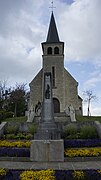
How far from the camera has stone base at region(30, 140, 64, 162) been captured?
27.7 feet

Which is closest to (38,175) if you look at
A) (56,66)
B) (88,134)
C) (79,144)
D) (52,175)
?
(52,175)

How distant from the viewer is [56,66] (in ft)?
124

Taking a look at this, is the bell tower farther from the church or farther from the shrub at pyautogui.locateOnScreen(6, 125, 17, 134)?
the shrub at pyautogui.locateOnScreen(6, 125, 17, 134)

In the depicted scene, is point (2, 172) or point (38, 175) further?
point (2, 172)

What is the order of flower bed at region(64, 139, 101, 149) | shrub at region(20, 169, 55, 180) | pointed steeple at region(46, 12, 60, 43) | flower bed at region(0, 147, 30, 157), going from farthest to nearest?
pointed steeple at region(46, 12, 60, 43) → flower bed at region(64, 139, 101, 149) → flower bed at region(0, 147, 30, 157) → shrub at region(20, 169, 55, 180)

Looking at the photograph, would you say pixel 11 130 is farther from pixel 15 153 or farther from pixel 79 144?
pixel 15 153

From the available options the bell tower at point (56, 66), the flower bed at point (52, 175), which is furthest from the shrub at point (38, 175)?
the bell tower at point (56, 66)

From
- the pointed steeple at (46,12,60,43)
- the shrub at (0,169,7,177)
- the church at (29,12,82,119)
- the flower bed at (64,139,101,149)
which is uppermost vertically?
the pointed steeple at (46,12,60,43)

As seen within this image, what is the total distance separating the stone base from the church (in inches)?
1054

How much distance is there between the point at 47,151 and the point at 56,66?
98.5 ft

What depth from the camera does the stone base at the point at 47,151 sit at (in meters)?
8.45

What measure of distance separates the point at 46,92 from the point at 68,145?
3.06 meters

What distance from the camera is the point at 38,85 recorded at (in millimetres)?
38031

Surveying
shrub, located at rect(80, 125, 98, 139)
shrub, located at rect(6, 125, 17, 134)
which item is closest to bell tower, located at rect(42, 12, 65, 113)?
shrub, located at rect(6, 125, 17, 134)
